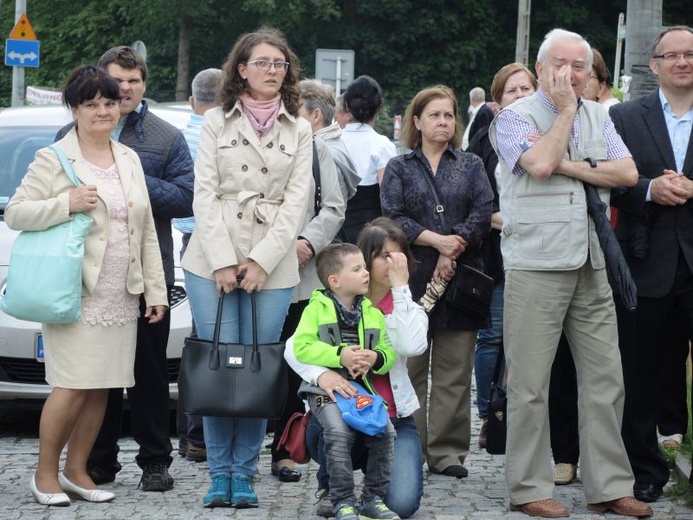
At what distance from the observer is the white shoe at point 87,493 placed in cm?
661

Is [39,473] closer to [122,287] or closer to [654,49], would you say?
[122,287]

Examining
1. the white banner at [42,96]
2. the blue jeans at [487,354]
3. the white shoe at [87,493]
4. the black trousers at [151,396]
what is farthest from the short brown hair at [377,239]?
the white banner at [42,96]

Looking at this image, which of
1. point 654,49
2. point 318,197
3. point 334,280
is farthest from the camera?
point 318,197

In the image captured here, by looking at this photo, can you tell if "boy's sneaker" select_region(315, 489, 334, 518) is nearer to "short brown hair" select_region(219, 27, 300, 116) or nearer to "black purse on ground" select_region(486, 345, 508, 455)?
"black purse on ground" select_region(486, 345, 508, 455)

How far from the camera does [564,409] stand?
7340 millimetres

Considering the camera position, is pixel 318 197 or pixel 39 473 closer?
pixel 39 473

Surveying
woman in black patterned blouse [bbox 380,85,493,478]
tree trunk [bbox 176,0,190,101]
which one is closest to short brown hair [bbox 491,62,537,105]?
woman in black patterned blouse [bbox 380,85,493,478]

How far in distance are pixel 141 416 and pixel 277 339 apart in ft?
2.86

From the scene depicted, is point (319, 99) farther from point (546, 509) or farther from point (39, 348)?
point (546, 509)

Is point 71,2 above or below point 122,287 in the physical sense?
above

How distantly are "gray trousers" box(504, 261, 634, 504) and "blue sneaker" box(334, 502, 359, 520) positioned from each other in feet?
2.73

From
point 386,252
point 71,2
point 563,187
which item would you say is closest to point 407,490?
point 386,252

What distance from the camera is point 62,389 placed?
6.48 meters

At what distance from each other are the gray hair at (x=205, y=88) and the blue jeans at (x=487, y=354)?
207cm
